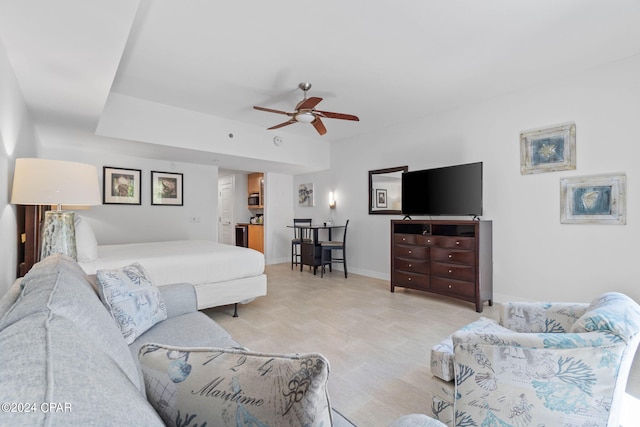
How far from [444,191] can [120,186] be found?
491 cm

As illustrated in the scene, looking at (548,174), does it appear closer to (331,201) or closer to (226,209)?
(331,201)

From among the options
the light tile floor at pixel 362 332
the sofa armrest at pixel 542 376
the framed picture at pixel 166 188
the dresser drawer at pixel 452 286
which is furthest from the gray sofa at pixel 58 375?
the framed picture at pixel 166 188

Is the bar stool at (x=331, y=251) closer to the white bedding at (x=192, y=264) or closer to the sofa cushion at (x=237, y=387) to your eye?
the white bedding at (x=192, y=264)

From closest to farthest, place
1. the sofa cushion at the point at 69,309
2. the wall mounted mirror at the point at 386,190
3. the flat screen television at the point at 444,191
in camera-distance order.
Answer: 1. the sofa cushion at the point at 69,309
2. the flat screen television at the point at 444,191
3. the wall mounted mirror at the point at 386,190

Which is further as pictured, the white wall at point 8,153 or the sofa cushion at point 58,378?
the white wall at point 8,153

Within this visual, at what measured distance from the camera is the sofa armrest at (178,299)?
1.94m

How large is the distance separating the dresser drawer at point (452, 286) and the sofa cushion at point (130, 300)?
3.21 metres

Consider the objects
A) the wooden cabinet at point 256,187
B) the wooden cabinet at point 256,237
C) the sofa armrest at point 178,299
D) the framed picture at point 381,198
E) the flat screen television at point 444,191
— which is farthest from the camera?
the wooden cabinet at point 256,187

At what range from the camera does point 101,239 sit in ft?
15.1

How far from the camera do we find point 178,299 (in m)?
1.99

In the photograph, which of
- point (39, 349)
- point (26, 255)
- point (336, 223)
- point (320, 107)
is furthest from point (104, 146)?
point (39, 349)

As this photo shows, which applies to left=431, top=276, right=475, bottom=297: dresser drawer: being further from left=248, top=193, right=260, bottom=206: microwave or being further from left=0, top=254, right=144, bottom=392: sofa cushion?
left=248, top=193, right=260, bottom=206: microwave

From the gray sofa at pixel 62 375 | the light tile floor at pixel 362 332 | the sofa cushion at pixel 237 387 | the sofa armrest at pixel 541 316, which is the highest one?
the gray sofa at pixel 62 375

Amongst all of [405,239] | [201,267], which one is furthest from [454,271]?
[201,267]
